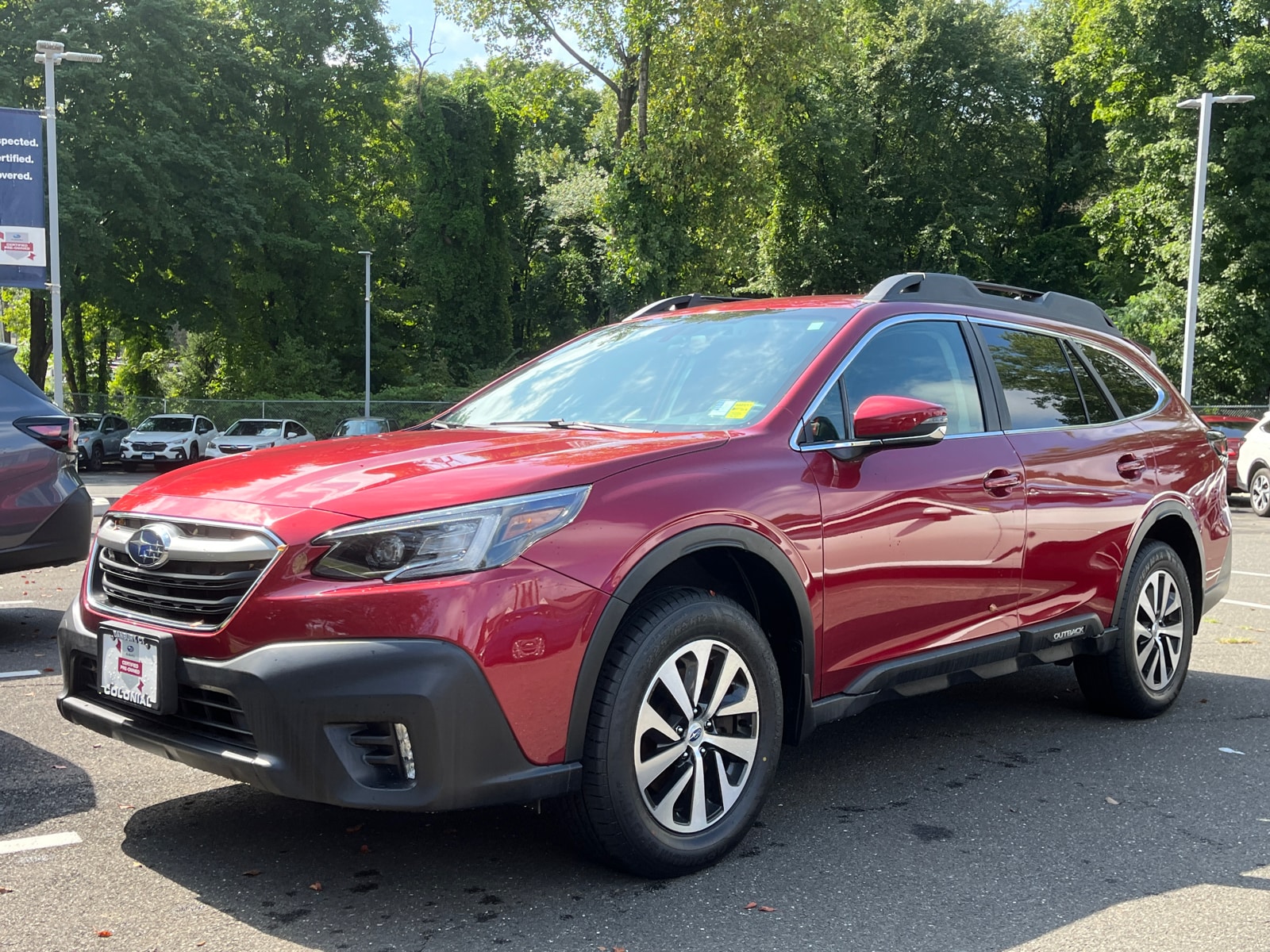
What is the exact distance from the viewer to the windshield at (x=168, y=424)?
1286 inches

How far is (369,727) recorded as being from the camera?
308cm

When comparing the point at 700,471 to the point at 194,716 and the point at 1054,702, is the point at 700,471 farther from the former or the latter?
the point at 1054,702

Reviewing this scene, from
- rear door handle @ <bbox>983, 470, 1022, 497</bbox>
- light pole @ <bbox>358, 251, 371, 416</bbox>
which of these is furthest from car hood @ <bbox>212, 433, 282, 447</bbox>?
rear door handle @ <bbox>983, 470, 1022, 497</bbox>

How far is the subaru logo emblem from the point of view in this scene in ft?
11.2

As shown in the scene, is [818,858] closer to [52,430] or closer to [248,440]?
[52,430]

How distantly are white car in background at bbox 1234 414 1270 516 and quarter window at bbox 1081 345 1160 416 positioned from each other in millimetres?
13997

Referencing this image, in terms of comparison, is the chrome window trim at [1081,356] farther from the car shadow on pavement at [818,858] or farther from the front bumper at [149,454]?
the front bumper at [149,454]

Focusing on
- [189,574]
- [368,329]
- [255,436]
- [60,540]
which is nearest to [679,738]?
[189,574]

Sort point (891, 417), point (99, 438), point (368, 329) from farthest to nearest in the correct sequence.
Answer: point (368, 329)
point (99, 438)
point (891, 417)

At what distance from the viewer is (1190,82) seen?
Answer: 31.8 m

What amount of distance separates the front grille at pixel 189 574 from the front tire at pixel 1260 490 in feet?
58.9

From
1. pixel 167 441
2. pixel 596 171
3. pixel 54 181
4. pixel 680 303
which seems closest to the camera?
pixel 680 303

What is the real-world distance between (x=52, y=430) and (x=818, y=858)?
5159 millimetres

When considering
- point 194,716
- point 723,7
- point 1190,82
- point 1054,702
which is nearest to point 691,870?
point 194,716
